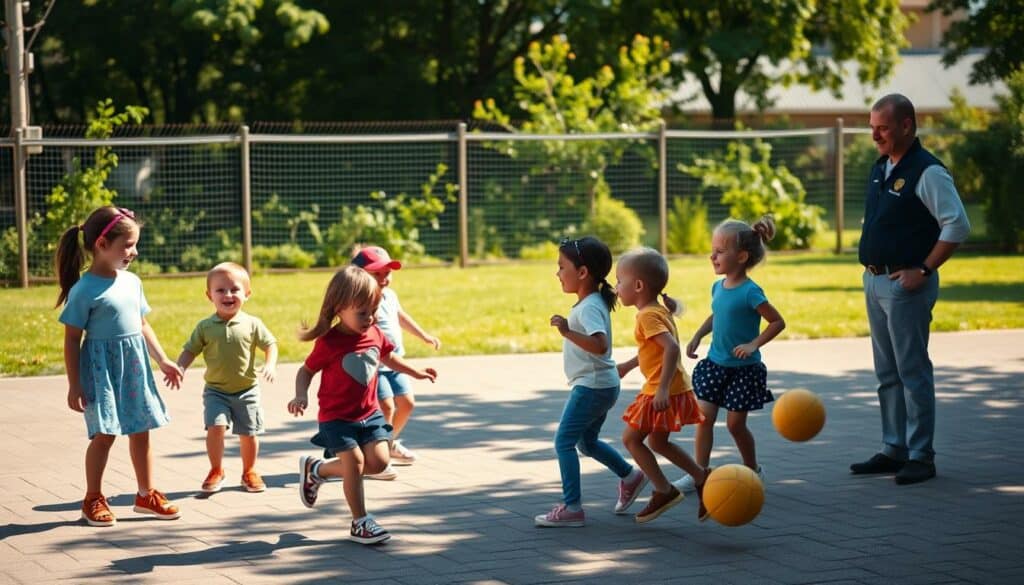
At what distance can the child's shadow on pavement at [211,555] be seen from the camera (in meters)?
5.97

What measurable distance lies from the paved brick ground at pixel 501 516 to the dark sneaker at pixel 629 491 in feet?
0.20

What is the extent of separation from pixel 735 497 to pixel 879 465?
1.85m

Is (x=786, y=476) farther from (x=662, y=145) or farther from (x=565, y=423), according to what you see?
(x=662, y=145)

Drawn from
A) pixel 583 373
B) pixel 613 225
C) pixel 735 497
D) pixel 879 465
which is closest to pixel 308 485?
pixel 583 373

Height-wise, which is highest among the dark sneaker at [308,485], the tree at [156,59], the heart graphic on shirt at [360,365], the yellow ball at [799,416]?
the tree at [156,59]

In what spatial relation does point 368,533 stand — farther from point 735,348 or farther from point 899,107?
point 899,107

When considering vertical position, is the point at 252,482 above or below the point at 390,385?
below

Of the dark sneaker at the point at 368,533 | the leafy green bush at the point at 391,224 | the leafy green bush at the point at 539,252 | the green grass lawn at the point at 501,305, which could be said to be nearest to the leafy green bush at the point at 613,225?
the leafy green bush at the point at 539,252

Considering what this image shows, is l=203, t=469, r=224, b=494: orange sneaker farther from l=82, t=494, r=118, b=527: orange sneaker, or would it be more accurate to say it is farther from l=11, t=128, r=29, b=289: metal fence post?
l=11, t=128, r=29, b=289: metal fence post

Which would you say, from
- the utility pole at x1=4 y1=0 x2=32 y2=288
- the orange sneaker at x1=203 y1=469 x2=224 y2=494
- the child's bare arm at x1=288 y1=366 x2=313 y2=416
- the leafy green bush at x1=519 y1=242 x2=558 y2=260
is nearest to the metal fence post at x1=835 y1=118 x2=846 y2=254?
the leafy green bush at x1=519 y1=242 x2=558 y2=260

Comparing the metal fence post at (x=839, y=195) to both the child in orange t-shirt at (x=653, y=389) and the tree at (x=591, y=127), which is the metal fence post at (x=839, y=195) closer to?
the tree at (x=591, y=127)

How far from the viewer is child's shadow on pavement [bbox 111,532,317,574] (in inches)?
235

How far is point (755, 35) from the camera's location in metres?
34.6

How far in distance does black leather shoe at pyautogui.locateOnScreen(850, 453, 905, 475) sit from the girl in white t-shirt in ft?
5.72
